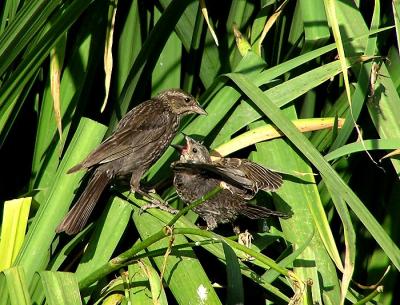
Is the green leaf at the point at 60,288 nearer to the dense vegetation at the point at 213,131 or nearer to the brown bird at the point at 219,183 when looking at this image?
the dense vegetation at the point at 213,131

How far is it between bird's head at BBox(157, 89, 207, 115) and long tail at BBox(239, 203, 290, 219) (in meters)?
0.51

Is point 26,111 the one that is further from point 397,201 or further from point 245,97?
point 397,201

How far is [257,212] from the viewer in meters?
4.12

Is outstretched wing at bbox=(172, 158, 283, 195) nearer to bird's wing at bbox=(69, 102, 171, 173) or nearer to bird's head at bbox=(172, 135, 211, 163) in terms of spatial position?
bird's head at bbox=(172, 135, 211, 163)

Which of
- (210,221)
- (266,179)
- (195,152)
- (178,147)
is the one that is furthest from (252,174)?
(178,147)

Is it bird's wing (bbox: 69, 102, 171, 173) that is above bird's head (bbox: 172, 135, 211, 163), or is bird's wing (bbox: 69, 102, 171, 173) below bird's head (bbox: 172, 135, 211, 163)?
above

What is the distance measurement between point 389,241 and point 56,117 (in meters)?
1.47

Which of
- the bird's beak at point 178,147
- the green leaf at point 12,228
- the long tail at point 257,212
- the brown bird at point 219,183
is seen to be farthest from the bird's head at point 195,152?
the green leaf at point 12,228

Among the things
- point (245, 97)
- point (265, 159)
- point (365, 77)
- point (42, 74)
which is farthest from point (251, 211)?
point (42, 74)

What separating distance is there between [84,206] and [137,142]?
0.95 metres

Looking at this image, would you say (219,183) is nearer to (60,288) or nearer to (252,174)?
(252,174)

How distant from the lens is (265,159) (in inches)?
161

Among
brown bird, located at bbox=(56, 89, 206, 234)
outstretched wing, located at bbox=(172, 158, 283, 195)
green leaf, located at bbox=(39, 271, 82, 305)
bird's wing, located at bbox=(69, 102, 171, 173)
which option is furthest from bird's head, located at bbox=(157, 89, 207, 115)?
green leaf, located at bbox=(39, 271, 82, 305)

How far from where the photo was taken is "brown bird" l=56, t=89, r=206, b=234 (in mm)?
4270
